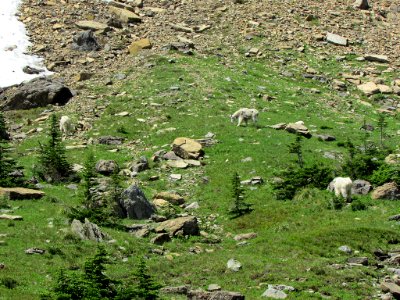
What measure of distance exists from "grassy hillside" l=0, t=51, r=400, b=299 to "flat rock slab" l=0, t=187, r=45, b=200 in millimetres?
570

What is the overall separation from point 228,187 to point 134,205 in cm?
626

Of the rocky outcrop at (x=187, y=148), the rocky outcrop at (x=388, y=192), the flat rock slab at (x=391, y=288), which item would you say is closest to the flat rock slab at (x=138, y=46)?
the rocky outcrop at (x=187, y=148)

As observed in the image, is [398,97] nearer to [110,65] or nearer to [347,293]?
[110,65]

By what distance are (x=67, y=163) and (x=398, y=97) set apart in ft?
106

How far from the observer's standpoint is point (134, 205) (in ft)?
86.8

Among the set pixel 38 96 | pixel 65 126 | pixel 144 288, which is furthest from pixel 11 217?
pixel 38 96

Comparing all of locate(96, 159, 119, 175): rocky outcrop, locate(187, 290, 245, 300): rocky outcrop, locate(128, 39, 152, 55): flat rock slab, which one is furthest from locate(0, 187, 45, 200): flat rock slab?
locate(128, 39, 152, 55): flat rock slab

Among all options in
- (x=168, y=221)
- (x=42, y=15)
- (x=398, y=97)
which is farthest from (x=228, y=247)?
(x=42, y=15)

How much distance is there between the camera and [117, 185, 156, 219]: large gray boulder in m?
26.5

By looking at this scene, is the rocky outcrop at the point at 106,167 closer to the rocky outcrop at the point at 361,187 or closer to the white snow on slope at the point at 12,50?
the rocky outcrop at the point at 361,187

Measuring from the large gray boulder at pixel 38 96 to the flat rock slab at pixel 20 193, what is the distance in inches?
768

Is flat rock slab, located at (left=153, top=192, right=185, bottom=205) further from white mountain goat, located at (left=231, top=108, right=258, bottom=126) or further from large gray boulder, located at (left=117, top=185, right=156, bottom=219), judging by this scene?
white mountain goat, located at (left=231, top=108, right=258, bottom=126)

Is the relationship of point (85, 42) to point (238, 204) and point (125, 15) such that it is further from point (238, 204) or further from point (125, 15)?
point (238, 204)

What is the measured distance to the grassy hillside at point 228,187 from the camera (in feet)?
62.5
